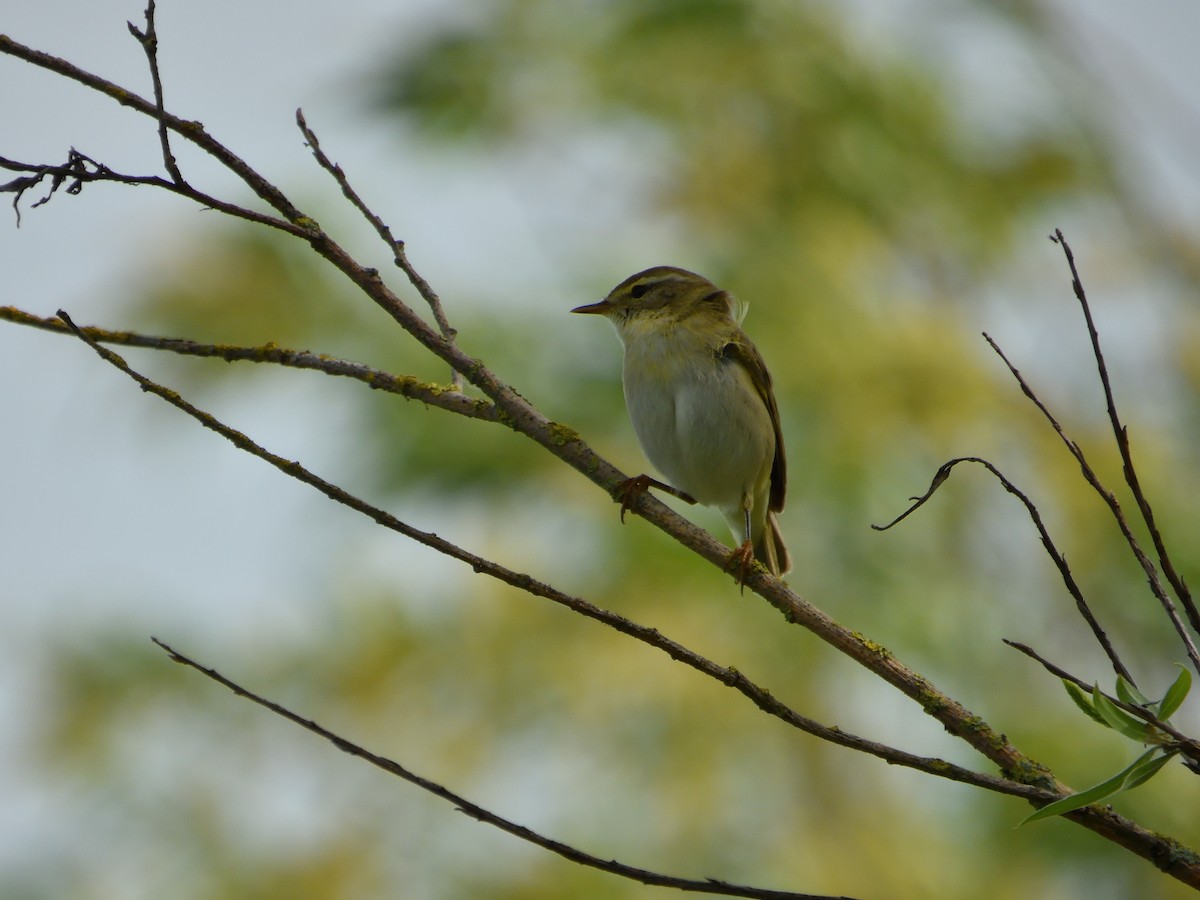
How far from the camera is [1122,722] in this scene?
1.46 m

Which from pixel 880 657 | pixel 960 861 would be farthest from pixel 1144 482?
pixel 880 657

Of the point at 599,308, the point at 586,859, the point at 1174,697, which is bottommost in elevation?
the point at 586,859

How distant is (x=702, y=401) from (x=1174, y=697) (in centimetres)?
234

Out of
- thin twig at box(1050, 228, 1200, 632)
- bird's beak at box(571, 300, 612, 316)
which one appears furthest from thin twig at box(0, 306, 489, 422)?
bird's beak at box(571, 300, 612, 316)

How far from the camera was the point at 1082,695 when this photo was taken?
59.1 inches

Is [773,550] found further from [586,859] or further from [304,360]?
[586,859]

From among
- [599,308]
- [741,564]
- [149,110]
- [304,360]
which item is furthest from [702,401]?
[149,110]

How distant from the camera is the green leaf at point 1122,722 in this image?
4.75 ft

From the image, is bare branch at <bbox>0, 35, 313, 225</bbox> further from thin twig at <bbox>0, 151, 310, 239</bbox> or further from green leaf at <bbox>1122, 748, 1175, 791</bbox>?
green leaf at <bbox>1122, 748, 1175, 791</bbox>

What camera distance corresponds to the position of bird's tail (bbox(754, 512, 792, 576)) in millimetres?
4215

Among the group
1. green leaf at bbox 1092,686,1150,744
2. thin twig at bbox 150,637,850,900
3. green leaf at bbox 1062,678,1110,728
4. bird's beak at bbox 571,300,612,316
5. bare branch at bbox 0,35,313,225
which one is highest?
bird's beak at bbox 571,300,612,316

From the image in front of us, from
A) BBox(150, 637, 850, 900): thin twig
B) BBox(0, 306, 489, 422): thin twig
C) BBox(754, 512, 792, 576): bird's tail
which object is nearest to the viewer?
BBox(150, 637, 850, 900): thin twig

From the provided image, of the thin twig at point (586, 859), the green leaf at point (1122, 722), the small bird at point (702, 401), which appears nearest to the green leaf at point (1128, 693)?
the green leaf at point (1122, 722)

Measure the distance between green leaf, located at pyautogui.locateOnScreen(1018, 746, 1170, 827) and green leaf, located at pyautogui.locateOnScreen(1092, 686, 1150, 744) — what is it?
0.07ft
